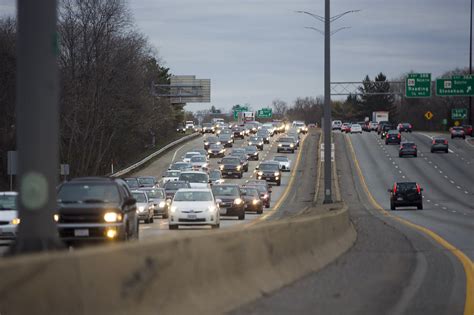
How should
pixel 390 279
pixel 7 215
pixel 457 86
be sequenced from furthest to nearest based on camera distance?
pixel 457 86, pixel 7 215, pixel 390 279

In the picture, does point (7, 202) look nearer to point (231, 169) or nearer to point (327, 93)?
point (327, 93)

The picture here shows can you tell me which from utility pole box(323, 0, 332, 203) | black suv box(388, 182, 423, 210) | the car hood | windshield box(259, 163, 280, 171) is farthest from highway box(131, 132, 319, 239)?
the car hood

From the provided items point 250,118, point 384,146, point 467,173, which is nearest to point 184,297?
point 467,173

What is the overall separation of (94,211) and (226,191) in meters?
20.7

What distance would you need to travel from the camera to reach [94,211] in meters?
20.2

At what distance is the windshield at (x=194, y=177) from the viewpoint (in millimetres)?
53862

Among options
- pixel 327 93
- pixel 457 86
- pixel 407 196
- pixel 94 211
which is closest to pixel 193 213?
pixel 327 93

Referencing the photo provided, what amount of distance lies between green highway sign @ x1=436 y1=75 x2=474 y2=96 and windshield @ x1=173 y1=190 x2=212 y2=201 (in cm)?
5964

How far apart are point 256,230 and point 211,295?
2578mm

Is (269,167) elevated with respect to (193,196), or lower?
lower

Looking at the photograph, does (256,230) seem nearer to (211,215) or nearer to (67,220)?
(67,220)

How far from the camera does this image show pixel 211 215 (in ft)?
105

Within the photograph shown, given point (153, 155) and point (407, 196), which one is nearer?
point (407, 196)

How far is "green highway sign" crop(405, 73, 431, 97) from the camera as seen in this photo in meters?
92.2
